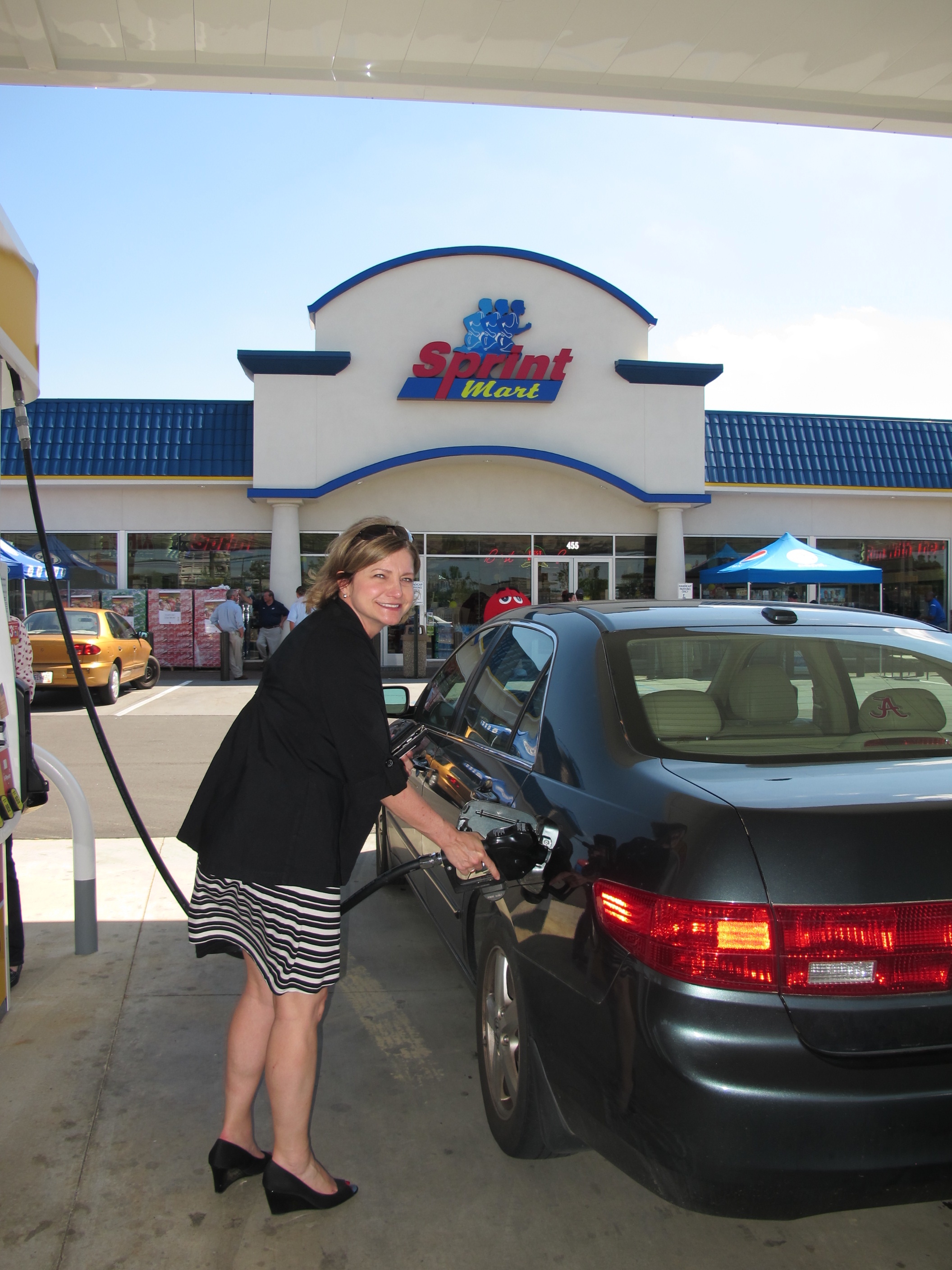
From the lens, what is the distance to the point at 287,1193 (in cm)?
237

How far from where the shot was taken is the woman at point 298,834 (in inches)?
88.7

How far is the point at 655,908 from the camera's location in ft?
6.16

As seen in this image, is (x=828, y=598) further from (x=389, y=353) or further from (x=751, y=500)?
(x=389, y=353)

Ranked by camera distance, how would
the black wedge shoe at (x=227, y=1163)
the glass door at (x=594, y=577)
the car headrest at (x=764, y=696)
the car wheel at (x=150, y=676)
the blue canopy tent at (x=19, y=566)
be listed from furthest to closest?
the glass door at (x=594, y=577) → the car wheel at (x=150, y=676) → the blue canopy tent at (x=19, y=566) → the car headrest at (x=764, y=696) → the black wedge shoe at (x=227, y=1163)

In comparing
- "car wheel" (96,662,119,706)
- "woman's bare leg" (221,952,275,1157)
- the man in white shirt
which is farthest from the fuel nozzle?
the man in white shirt

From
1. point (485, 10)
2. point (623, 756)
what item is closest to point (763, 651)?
point (623, 756)

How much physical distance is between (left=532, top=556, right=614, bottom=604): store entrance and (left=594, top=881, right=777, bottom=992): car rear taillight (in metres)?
16.5

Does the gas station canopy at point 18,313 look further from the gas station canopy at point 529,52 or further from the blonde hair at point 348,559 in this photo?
the gas station canopy at point 529,52

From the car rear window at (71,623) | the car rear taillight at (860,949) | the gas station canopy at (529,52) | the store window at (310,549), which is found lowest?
the car rear taillight at (860,949)

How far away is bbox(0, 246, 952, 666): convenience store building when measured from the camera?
1711cm

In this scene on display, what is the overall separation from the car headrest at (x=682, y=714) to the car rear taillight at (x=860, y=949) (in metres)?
0.68

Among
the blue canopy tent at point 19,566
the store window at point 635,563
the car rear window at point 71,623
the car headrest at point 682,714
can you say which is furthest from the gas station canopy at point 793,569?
the car headrest at point 682,714

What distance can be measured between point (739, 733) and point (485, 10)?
12.3ft

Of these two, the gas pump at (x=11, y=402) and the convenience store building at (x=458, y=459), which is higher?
the convenience store building at (x=458, y=459)
